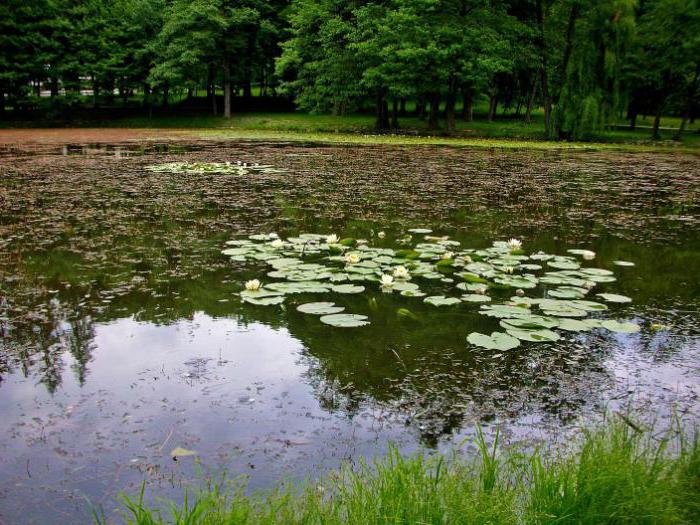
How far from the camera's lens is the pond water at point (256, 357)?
2521 mm

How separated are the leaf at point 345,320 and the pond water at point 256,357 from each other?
6 cm

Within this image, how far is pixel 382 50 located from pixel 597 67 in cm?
876

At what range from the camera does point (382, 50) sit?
24.8 m

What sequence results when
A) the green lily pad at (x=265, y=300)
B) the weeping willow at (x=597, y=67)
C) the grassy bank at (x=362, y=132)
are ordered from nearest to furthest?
the green lily pad at (x=265, y=300)
the weeping willow at (x=597, y=67)
the grassy bank at (x=362, y=132)

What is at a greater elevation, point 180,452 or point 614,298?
point 614,298

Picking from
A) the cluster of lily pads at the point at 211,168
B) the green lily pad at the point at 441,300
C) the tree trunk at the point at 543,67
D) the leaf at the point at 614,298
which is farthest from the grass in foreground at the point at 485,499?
the tree trunk at the point at 543,67

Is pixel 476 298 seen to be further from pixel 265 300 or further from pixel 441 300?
pixel 265 300

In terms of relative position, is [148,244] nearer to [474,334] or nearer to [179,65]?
[474,334]

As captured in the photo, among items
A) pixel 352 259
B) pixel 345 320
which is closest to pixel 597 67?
pixel 352 259

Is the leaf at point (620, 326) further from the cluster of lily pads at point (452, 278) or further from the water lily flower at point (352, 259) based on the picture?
the water lily flower at point (352, 259)

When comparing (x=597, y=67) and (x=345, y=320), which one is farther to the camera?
(x=597, y=67)

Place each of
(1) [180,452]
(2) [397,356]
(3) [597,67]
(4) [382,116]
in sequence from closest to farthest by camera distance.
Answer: (1) [180,452] → (2) [397,356] → (3) [597,67] → (4) [382,116]

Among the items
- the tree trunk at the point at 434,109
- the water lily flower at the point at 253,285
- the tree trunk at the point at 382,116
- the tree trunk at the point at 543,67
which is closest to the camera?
the water lily flower at the point at 253,285

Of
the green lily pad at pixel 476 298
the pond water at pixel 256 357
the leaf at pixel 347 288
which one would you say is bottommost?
the pond water at pixel 256 357
